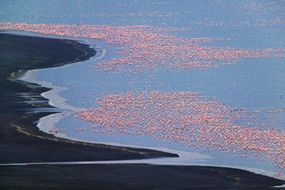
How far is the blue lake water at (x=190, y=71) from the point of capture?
39.1 meters

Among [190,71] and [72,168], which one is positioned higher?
[190,71]

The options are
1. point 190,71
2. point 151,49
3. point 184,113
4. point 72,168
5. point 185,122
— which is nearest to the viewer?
point 72,168

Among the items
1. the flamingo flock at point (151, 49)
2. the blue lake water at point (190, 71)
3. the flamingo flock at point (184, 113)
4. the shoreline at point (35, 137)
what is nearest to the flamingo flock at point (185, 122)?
the flamingo flock at point (184, 113)

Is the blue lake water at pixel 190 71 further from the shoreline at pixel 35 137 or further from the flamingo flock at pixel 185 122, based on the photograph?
the shoreline at pixel 35 137

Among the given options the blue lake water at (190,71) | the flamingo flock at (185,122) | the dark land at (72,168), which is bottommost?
the dark land at (72,168)

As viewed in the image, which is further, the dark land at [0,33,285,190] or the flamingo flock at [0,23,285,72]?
the flamingo flock at [0,23,285,72]

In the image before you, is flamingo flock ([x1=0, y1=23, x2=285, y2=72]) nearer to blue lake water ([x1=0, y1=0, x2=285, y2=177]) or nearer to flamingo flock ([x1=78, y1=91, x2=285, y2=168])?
blue lake water ([x1=0, y1=0, x2=285, y2=177])

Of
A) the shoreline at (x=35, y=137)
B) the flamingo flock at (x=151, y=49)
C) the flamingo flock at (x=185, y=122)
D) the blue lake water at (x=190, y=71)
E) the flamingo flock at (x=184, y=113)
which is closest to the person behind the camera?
the shoreline at (x=35, y=137)

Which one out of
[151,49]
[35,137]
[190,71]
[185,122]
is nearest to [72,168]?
[35,137]

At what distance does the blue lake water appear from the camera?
128 ft

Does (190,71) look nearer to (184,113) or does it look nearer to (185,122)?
(184,113)

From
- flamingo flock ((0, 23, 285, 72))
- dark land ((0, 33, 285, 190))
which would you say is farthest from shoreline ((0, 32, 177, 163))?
flamingo flock ((0, 23, 285, 72))

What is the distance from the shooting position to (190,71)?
183 feet

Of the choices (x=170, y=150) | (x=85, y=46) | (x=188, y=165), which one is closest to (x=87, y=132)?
(x=170, y=150)
